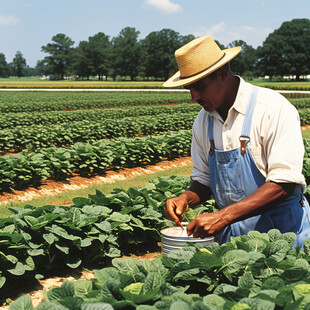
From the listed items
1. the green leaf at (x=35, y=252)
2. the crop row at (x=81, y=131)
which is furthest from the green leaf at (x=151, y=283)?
the crop row at (x=81, y=131)

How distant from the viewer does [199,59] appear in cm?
235

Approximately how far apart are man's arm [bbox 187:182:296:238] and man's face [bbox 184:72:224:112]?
55 centimetres

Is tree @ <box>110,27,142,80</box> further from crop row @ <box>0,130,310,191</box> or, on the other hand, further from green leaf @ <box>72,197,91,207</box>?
green leaf @ <box>72,197,91,207</box>

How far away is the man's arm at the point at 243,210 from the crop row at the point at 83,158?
6126mm

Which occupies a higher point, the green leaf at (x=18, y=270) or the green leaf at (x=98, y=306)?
the green leaf at (x=98, y=306)

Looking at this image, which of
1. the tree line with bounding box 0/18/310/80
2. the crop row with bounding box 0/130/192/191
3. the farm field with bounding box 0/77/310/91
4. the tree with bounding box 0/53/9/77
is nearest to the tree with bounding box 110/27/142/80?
the tree line with bounding box 0/18/310/80

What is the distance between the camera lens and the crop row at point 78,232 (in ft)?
12.8

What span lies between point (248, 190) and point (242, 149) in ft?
0.83

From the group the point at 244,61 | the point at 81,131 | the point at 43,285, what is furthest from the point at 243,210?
the point at 244,61

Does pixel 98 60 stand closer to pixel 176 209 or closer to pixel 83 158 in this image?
pixel 83 158

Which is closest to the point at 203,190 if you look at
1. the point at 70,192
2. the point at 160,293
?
the point at 160,293

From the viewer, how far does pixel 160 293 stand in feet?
5.56

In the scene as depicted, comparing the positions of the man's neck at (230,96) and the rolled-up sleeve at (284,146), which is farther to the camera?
the man's neck at (230,96)

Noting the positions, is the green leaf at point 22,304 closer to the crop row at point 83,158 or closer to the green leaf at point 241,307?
the green leaf at point 241,307
